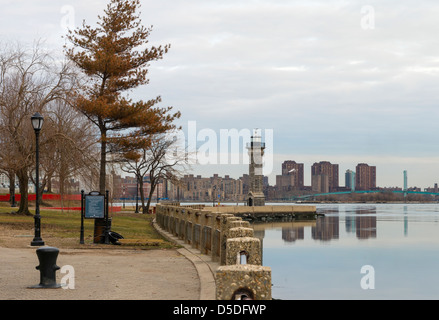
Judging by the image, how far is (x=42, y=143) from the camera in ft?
105

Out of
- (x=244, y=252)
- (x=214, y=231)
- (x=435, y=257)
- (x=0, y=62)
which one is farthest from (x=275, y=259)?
(x=244, y=252)

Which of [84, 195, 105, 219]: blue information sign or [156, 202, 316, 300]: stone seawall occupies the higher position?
[84, 195, 105, 219]: blue information sign

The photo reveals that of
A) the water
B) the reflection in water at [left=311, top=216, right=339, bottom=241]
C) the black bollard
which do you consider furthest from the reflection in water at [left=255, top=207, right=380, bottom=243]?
the black bollard

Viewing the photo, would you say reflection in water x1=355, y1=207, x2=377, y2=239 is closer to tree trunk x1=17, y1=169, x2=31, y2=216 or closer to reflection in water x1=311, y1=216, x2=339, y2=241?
reflection in water x1=311, y1=216, x2=339, y2=241

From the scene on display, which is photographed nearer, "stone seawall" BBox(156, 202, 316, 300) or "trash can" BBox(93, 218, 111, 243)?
"stone seawall" BBox(156, 202, 316, 300)

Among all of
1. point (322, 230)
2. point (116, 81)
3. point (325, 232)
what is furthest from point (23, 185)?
point (322, 230)

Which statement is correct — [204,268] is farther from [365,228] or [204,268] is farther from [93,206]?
[365,228]

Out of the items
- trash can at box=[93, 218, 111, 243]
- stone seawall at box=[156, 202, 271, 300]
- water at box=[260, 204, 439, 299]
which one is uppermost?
stone seawall at box=[156, 202, 271, 300]

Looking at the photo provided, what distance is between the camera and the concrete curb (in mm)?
10659

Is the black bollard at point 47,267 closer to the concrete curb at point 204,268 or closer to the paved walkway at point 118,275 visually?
the paved walkway at point 118,275

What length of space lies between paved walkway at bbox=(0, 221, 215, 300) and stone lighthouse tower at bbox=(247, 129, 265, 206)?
90039 mm
